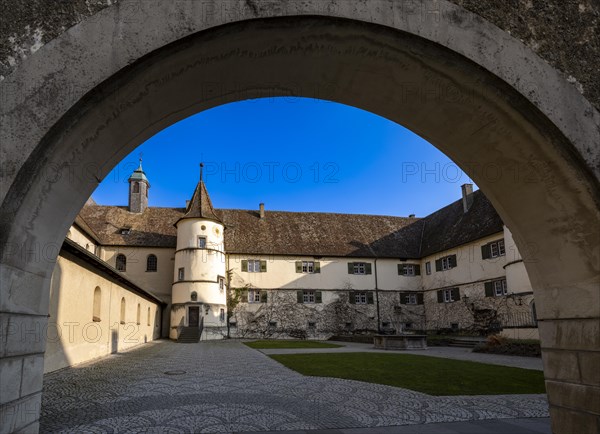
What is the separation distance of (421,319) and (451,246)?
25.6 ft

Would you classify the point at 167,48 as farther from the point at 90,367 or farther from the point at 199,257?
the point at 199,257

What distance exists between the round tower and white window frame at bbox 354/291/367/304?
1060cm

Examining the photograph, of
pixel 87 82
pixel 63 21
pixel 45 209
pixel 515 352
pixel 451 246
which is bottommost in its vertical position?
pixel 515 352

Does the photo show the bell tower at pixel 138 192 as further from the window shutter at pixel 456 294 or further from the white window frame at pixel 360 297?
the window shutter at pixel 456 294

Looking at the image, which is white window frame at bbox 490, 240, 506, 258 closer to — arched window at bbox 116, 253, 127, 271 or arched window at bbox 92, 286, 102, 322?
arched window at bbox 92, 286, 102, 322

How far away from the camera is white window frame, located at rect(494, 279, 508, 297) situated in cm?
2711

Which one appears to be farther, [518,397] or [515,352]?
[515,352]

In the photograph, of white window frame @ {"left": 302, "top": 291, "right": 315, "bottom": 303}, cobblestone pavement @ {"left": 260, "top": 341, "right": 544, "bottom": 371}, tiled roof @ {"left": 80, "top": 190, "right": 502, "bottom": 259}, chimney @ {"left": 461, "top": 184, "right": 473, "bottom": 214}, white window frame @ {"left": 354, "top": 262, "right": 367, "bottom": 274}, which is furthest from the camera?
white window frame @ {"left": 354, "top": 262, "right": 367, "bottom": 274}

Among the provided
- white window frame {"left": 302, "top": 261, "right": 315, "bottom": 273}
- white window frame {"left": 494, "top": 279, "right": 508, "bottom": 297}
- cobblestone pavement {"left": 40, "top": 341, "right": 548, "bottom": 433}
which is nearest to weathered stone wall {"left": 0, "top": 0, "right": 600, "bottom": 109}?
cobblestone pavement {"left": 40, "top": 341, "right": 548, "bottom": 433}

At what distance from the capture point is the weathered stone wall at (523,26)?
9.05 feet

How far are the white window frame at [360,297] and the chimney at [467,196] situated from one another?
1038 centimetres

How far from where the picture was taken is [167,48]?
274 centimetres

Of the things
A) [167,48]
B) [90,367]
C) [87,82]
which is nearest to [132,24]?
[167,48]

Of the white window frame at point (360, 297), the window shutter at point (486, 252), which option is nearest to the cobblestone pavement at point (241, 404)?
the window shutter at point (486, 252)
